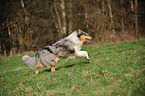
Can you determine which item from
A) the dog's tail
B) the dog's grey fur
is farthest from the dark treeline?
the dog's grey fur

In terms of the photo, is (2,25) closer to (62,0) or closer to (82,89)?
(62,0)

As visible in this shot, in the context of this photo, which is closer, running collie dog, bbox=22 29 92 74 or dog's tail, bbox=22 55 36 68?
running collie dog, bbox=22 29 92 74

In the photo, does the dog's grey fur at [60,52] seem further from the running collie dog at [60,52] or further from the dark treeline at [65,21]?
the dark treeline at [65,21]

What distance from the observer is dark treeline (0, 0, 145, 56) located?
15.0m

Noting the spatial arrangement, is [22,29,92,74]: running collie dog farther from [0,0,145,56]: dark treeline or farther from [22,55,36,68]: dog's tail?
[0,0,145,56]: dark treeline

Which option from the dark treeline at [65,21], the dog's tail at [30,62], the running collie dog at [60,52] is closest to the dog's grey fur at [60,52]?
the running collie dog at [60,52]

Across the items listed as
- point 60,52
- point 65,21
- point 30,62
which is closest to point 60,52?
point 60,52

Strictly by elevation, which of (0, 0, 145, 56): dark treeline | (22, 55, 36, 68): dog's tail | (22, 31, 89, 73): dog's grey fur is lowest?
(22, 55, 36, 68): dog's tail

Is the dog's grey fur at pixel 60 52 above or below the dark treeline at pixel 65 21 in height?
below

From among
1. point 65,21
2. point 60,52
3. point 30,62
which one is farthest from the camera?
point 65,21

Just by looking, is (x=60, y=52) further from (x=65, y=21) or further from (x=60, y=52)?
(x=65, y=21)

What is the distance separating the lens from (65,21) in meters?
15.4

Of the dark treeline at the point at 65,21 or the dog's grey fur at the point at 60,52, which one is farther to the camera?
the dark treeline at the point at 65,21

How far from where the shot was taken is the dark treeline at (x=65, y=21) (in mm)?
14992
